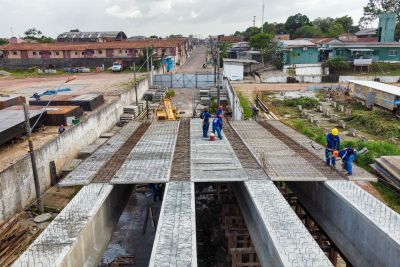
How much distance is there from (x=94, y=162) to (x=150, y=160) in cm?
204

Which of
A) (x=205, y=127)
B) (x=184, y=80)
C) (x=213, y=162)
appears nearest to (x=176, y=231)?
(x=213, y=162)

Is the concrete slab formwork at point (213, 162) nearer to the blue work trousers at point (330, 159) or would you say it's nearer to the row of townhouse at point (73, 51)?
the blue work trousers at point (330, 159)

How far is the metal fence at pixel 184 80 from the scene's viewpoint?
45912 mm

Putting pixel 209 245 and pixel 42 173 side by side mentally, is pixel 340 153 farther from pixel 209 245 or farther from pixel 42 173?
pixel 42 173

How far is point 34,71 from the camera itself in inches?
2319

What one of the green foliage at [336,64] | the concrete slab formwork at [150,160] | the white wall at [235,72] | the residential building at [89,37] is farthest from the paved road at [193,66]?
the concrete slab formwork at [150,160]

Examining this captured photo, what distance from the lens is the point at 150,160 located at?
13.2m

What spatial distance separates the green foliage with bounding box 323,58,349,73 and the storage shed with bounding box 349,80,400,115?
1777 cm

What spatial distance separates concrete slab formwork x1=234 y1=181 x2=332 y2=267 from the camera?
290 inches

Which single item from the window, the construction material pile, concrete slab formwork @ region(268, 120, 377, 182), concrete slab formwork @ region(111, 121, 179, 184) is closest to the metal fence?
concrete slab formwork @ region(268, 120, 377, 182)

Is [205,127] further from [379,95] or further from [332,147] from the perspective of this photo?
[379,95]

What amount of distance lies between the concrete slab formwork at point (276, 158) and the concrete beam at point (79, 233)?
17.0 feet

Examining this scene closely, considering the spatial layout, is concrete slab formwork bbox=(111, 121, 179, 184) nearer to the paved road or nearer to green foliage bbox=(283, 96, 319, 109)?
green foliage bbox=(283, 96, 319, 109)

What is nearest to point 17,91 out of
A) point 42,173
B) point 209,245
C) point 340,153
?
point 42,173
